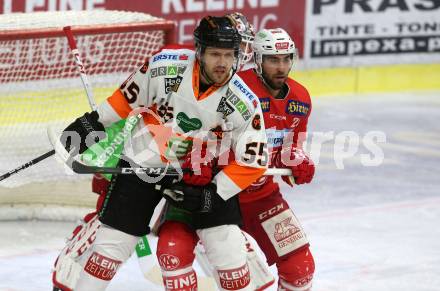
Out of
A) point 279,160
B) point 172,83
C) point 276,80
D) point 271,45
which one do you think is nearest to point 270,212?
point 279,160

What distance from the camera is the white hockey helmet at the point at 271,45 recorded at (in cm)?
530

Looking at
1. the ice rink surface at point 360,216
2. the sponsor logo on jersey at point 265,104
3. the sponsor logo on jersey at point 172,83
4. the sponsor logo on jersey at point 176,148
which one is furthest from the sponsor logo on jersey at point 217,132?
the ice rink surface at point 360,216

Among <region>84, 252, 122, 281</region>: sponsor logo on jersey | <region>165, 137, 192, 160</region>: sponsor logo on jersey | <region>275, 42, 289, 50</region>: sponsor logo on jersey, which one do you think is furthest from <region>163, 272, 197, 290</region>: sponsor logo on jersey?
<region>275, 42, 289, 50</region>: sponsor logo on jersey

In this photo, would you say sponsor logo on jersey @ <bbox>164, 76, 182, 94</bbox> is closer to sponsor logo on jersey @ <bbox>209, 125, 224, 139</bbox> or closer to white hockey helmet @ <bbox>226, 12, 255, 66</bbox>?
sponsor logo on jersey @ <bbox>209, 125, 224, 139</bbox>

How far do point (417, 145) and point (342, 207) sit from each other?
175 centimetres

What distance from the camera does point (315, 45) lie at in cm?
1012

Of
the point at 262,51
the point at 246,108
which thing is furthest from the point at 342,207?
the point at 246,108

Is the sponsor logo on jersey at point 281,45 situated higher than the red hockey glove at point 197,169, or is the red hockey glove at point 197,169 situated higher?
the sponsor logo on jersey at point 281,45

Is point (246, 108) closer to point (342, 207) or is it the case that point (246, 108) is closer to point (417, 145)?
point (342, 207)

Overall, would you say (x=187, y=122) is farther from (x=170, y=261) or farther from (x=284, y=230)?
(x=284, y=230)

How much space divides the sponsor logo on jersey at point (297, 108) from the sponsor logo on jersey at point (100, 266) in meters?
1.03

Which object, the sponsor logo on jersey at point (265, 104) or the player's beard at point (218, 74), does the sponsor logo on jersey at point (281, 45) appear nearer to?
the sponsor logo on jersey at point (265, 104)

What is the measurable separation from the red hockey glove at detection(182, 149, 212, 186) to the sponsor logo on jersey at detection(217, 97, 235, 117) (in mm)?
198

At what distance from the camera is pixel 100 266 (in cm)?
475
